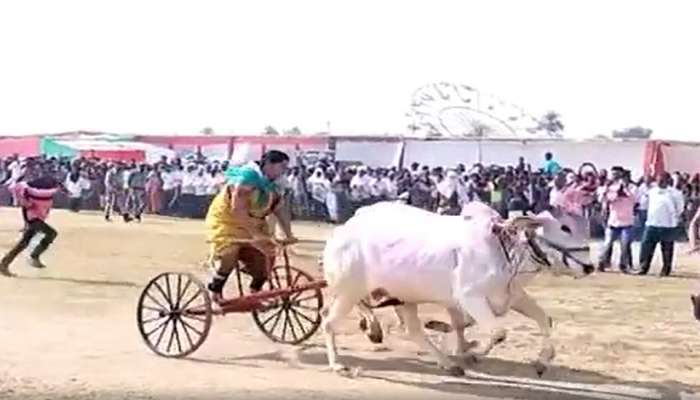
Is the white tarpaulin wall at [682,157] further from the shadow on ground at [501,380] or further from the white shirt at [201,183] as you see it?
the shadow on ground at [501,380]

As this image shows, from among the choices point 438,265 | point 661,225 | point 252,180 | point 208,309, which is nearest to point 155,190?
point 661,225

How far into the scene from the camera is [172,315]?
39.4 feet

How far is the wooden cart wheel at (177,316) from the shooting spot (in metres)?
11.9

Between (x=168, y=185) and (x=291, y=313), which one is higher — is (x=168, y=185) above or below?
below

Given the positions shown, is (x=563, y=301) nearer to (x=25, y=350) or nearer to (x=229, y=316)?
(x=229, y=316)

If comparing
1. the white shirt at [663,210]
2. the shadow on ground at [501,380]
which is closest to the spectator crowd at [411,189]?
the white shirt at [663,210]

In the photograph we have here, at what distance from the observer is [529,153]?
1342 inches

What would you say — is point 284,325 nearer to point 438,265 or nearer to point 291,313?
point 291,313

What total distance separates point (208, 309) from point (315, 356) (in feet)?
3.50

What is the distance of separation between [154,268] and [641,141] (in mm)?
14547

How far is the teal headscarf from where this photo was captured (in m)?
11.9

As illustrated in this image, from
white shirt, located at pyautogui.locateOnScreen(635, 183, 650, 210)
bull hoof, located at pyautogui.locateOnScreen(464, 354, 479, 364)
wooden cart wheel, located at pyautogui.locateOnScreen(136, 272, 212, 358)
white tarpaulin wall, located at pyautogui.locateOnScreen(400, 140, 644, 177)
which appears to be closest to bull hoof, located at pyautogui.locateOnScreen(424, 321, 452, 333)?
bull hoof, located at pyautogui.locateOnScreen(464, 354, 479, 364)

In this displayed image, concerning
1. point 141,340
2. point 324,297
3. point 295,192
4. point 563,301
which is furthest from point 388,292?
point 295,192

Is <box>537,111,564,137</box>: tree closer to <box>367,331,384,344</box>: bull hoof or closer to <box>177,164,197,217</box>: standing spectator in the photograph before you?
<box>177,164,197,217</box>: standing spectator
